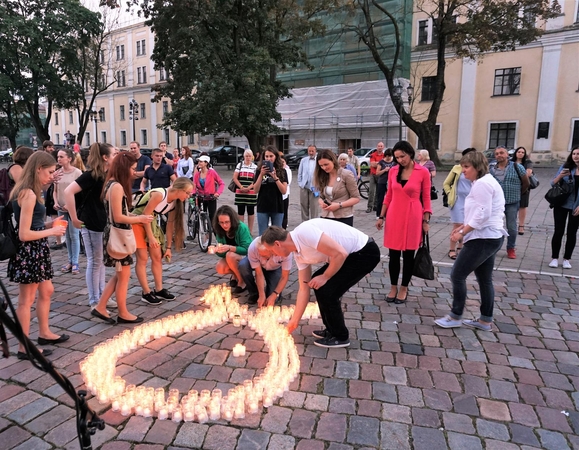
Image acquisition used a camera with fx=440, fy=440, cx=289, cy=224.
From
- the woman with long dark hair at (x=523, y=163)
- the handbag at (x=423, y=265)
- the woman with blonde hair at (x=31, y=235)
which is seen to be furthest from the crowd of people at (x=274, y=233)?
the woman with long dark hair at (x=523, y=163)

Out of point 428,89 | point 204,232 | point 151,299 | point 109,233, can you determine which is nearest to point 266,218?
point 204,232

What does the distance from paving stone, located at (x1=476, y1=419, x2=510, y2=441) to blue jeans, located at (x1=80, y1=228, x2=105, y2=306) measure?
3848mm

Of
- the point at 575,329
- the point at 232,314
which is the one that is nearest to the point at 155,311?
the point at 232,314

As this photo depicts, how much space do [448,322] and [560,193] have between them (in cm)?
336

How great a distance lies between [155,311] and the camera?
4805 millimetres

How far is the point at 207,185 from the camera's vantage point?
8172 mm

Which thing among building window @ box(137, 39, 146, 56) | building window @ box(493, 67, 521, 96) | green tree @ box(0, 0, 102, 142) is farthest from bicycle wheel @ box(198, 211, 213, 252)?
building window @ box(137, 39, 146, 56)

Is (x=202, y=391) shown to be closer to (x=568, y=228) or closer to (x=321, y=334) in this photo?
(x=321, y=334)

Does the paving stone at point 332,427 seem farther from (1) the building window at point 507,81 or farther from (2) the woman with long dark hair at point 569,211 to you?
(1) the building window at point 507,81

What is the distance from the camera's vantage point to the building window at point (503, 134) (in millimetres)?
29891

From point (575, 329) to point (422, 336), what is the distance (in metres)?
1.60

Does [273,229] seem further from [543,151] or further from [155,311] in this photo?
[543,151]

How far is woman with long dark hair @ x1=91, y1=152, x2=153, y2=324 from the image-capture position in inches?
162

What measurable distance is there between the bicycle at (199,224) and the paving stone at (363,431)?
5.43m
